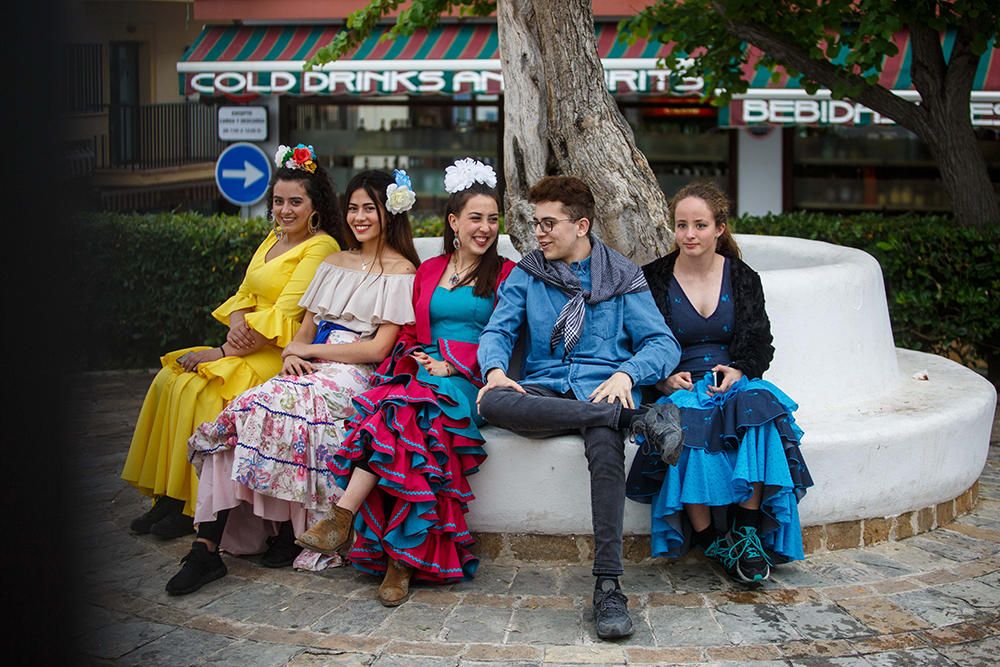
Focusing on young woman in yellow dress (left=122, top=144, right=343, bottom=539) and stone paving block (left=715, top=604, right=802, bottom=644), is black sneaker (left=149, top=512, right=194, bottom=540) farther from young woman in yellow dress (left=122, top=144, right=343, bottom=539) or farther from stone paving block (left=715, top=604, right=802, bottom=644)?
stone paving block (left=715, top=604, right=802, bottom=644)

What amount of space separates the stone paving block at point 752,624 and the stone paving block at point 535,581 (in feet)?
1.95

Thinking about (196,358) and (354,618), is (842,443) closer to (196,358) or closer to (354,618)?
(354,618)

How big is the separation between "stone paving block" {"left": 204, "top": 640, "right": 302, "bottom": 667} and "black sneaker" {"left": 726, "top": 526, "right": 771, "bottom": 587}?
151cm

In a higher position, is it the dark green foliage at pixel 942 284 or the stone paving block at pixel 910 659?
the dark green foliage at pixel 942 284

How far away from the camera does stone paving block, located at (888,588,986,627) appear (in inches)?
150

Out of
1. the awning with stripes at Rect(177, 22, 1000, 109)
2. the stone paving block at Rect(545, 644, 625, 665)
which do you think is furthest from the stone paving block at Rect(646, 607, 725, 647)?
the awning with stripes at Rect(177, 22, 1000, 109)

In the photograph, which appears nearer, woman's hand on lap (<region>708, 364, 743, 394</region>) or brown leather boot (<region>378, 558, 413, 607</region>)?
brown leather boot (<region>378, 558, 413, 607</region>)

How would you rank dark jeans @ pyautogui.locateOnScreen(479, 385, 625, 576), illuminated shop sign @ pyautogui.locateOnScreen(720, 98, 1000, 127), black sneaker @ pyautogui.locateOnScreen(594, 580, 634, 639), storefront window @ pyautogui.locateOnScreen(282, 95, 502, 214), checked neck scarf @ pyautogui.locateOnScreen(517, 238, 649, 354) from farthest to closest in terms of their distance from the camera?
storefront window @ pyautogui.locateOnScreen(282, 95, 502, 214)
illuminated shop sign @ pyautogui.locateOnScreen(720, 98, 1000, 127)
checked neck scarf @ pyautogui.locateOnScreen(517, 238, 649, 354)
dark jeans @ pyautogui.locateOnScreen(479, 385, 625, 576)
black sneaker @ pyautogui.locateOnScreen(594, 580, 634, 639)

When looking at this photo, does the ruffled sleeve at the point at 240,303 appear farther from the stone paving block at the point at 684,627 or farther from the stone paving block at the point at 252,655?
the stone paving block at the point at 684,627

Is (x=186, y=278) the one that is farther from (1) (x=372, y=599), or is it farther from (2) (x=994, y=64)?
(2) (x=994, y=64)

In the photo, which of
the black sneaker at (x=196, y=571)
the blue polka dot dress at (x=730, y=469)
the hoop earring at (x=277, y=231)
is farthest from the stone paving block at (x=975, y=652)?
the hoop earring at (x=277, y=231)

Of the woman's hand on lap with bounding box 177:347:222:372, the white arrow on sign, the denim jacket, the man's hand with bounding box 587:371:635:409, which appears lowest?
the man's hand with bounding box 587:371:635:409

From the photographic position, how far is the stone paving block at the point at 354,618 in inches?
148

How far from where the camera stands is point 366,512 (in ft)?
13.4
